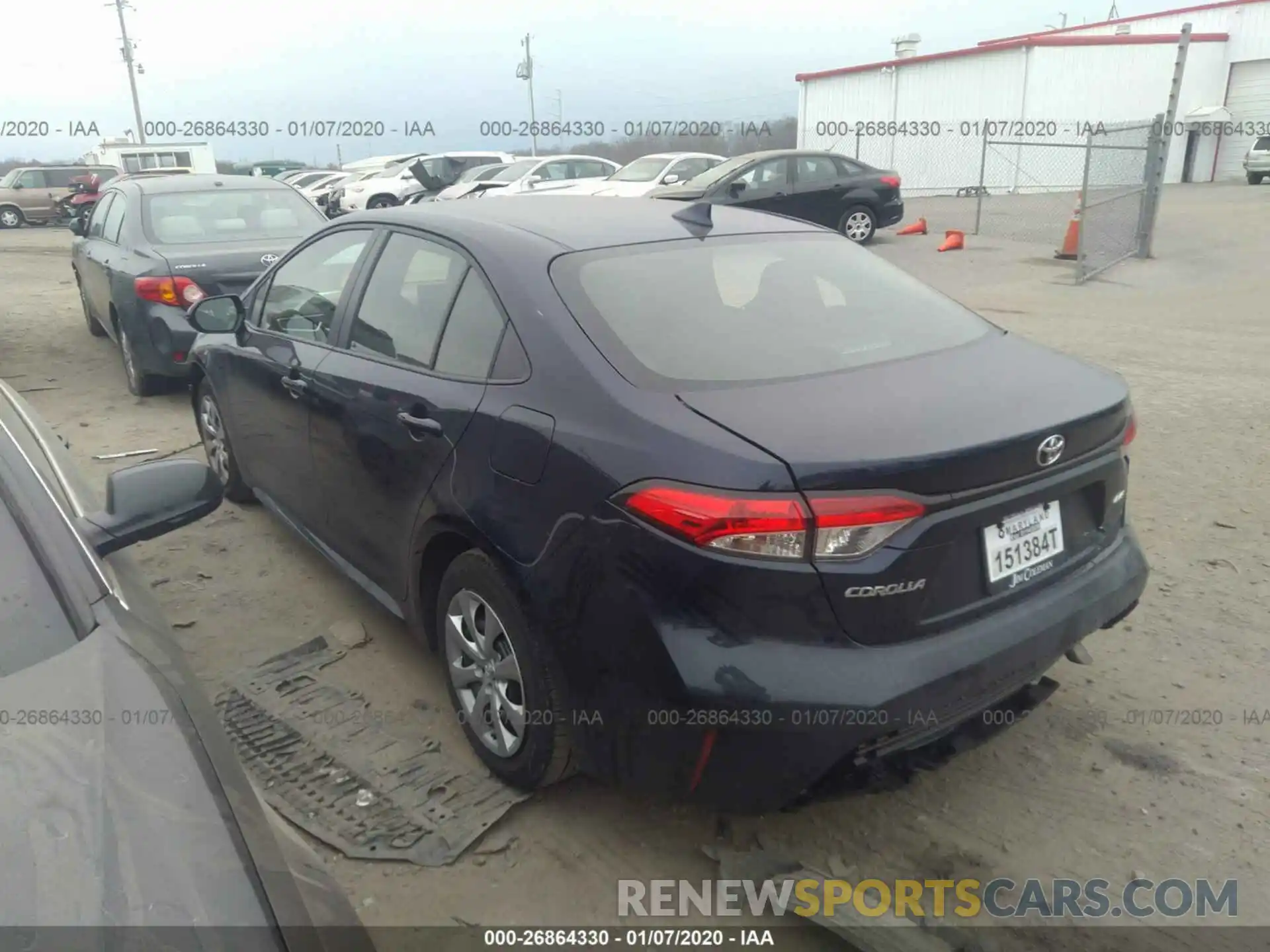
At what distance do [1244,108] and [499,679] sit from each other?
39651mm

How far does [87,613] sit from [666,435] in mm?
1300

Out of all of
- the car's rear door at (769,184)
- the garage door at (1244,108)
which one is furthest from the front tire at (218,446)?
the garage door at (1244,108)

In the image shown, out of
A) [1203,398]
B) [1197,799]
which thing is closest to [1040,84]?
[1203,398]

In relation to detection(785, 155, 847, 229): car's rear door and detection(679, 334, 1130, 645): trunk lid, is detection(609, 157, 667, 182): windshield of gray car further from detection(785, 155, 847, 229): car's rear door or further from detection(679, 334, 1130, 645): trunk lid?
detection(679, 334, 1130, 645): trunk lid

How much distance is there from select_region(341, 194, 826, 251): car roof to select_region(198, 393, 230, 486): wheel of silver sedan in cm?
173

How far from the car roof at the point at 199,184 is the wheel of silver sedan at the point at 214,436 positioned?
354cm

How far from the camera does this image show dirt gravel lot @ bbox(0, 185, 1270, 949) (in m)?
2.67

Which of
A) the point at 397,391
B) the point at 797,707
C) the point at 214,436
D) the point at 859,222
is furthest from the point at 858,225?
the point at 797,707

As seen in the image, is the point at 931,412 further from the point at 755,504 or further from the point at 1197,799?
the point at 1197,799

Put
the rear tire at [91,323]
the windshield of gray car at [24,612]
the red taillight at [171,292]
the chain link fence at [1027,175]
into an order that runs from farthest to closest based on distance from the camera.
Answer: the chain link fence at [1027,175] < the rear tire at [91,323] < the red taillight at [171,292] < the windshield of gray car at [24,612]

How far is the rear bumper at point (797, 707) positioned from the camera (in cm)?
221

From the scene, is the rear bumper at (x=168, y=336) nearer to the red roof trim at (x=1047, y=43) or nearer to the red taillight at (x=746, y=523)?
the red taillight at (x=746, y=523)

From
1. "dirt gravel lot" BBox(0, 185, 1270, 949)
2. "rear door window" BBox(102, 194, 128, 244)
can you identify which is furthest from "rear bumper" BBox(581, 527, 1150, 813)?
"rear door window" BBox(102, 194, 128, 244)

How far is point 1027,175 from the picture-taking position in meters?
27.9
